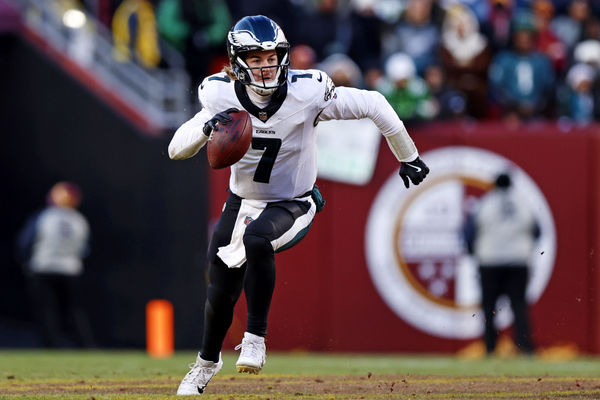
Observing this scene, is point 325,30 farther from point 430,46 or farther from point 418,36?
point 430,46

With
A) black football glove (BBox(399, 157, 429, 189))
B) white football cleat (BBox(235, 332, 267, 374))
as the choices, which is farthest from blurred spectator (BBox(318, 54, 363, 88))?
white football cleat (BBox(235, 332, 267, 374))

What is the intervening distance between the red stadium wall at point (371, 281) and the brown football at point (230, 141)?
19.4 ft

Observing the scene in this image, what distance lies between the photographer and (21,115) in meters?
13.7

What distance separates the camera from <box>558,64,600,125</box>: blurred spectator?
483 inches

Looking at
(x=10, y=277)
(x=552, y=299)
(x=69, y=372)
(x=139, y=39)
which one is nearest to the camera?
(x=69, y=372)

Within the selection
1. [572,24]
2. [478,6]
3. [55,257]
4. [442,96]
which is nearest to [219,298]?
[442,96]

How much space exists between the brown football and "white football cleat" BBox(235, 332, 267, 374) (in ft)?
2.89

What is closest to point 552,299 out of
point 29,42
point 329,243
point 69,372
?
point 329,243

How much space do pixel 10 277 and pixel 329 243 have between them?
3.87 meters

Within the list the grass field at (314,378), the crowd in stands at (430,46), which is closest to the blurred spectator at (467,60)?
the crowd in stands at (430,46)

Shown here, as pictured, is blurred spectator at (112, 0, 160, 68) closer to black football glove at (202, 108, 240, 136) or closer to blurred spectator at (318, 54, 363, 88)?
blurred spectator at (318, 54, 363, 88)

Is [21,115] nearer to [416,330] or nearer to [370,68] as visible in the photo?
[370,68]

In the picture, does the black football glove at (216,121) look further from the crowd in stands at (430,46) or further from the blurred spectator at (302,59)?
the crowd in stands at (430,46)

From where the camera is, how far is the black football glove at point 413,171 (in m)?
6.77
